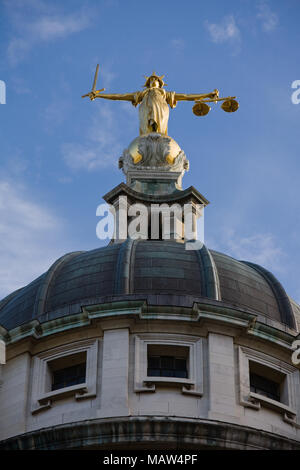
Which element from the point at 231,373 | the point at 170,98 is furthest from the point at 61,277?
the point at 170,98

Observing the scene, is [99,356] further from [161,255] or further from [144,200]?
[144,200]

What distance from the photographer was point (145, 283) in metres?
52.5

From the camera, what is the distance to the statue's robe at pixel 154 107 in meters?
68.4

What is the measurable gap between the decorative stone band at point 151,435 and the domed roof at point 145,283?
6.15 metres

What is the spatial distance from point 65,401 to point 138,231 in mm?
15417

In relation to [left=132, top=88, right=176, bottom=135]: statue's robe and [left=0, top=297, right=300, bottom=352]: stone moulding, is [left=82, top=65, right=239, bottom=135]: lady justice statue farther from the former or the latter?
[left=0, top=297, right=300, bottom=352]: stone moulding

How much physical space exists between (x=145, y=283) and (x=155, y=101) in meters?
18.0

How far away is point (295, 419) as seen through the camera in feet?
162

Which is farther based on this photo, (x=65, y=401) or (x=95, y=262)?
(x=95, y=262)

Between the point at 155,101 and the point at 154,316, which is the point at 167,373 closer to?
the point at 154,316

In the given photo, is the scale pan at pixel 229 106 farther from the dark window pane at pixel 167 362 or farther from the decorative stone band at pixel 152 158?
the dark window pane at pixel 167 362

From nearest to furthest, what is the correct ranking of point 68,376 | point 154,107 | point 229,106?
point 68,376
point 229,106
point 154,107

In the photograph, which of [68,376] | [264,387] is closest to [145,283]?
[68,376]

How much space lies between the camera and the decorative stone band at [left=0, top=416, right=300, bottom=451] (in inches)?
1778
